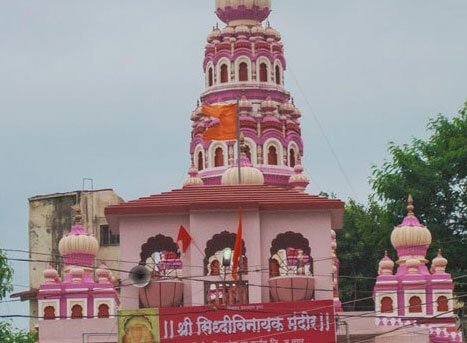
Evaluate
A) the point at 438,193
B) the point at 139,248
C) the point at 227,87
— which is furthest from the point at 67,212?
the point at 139,248

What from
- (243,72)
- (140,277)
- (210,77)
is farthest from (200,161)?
(140,277)

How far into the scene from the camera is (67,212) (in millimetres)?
67812

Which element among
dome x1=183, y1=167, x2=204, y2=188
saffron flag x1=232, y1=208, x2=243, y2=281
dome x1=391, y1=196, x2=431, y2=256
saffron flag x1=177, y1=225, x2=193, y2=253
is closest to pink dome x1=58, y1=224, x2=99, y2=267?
saffron flag x1=177, y1=225, x2=193, y2=253

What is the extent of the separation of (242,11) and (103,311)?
20682mm

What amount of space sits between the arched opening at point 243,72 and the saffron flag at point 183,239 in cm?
1816

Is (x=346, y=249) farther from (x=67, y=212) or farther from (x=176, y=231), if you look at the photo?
(x=176, y=231)

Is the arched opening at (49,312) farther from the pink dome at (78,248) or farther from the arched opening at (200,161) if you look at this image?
the arched opening at (200,161)

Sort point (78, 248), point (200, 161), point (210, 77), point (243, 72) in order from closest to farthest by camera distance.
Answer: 1. point (78, 248)
2. point (200, 161)
3. point (243, 72)
4. point (210, 77)

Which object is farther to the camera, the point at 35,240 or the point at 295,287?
the point at 35,240

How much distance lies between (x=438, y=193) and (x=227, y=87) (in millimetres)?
8602

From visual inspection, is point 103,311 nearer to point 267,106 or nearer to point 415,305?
point 415,305

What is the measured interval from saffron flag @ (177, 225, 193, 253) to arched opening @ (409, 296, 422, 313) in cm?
533

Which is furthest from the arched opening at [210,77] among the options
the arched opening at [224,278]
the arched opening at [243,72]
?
the arched opening at [224,278]

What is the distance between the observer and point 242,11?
6256cm
